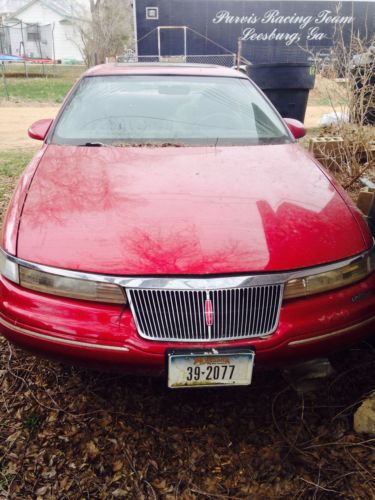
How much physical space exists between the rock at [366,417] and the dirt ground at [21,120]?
709 cm

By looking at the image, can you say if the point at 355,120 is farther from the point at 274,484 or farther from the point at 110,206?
the point at 274,484

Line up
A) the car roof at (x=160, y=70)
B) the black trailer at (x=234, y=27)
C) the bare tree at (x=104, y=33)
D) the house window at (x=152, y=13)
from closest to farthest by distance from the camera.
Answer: the car roof at (x=160, y=70) < the house window at (x=152, y=13) < the black trailer at (x=234, y=27) < the bare tree at (x=104, y=33)

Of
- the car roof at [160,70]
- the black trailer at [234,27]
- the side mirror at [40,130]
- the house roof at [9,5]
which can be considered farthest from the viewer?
the house roof at [9,5]

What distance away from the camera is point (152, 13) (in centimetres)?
1569

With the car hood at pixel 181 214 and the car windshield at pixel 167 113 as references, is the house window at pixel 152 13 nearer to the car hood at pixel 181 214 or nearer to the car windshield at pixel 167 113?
the car windshield at pixel 167 113

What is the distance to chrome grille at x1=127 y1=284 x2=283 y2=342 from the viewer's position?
5.57ft

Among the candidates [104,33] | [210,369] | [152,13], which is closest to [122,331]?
[210,369]

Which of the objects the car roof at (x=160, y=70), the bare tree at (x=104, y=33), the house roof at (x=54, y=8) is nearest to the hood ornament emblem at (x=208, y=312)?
the car roof at (x=160, y=70)

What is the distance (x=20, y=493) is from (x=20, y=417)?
1.31 feet

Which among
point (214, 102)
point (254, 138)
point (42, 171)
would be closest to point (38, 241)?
point (42, 171)

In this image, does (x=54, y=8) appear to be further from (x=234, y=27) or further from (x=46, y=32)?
(x=234, y=27)

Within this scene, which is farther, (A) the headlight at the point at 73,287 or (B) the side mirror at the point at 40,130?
(B) the side mirror at the point at 40,130

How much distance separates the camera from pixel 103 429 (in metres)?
1.97

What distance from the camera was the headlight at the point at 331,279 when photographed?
178 centimetres
